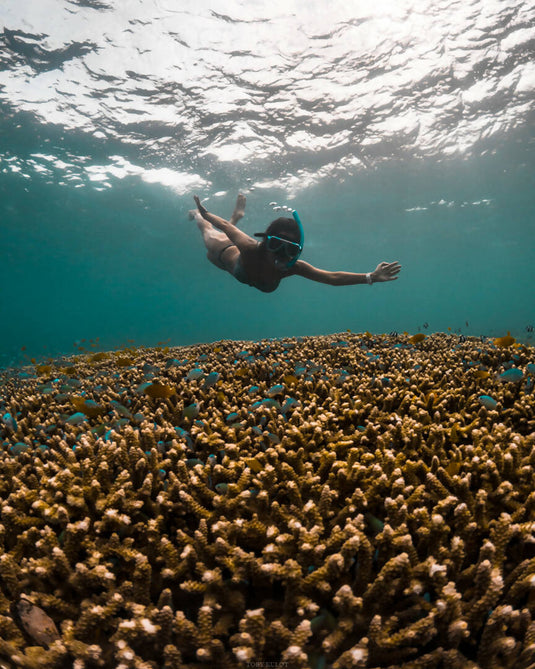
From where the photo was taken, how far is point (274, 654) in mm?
1628

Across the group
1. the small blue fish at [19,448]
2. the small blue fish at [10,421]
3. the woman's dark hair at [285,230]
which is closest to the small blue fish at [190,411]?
the small blue fish at [19,448]

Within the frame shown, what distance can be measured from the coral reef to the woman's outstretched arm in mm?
3869

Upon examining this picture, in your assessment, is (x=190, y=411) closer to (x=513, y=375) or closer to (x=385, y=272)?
(x=513, y=375)

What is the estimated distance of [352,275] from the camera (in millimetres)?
7941

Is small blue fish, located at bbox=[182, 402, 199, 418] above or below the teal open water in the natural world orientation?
below

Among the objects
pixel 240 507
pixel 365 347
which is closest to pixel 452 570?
pixel 240 507

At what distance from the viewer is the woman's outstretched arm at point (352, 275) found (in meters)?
7.20

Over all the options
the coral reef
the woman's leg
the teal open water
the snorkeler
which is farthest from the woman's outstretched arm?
the teal open water

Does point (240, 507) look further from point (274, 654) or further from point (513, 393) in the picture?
point (513, 393)

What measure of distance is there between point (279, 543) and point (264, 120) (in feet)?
82.0

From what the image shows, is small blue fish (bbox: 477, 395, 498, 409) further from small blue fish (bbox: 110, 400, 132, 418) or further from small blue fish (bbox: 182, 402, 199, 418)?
small blue fish (bbox: 110, 400, 132, 418)

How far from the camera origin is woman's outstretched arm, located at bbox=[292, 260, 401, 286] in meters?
7.20

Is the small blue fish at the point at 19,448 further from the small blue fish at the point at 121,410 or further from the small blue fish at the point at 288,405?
the small blue fish at the point at 288,405

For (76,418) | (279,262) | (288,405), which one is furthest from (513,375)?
(279,262)
